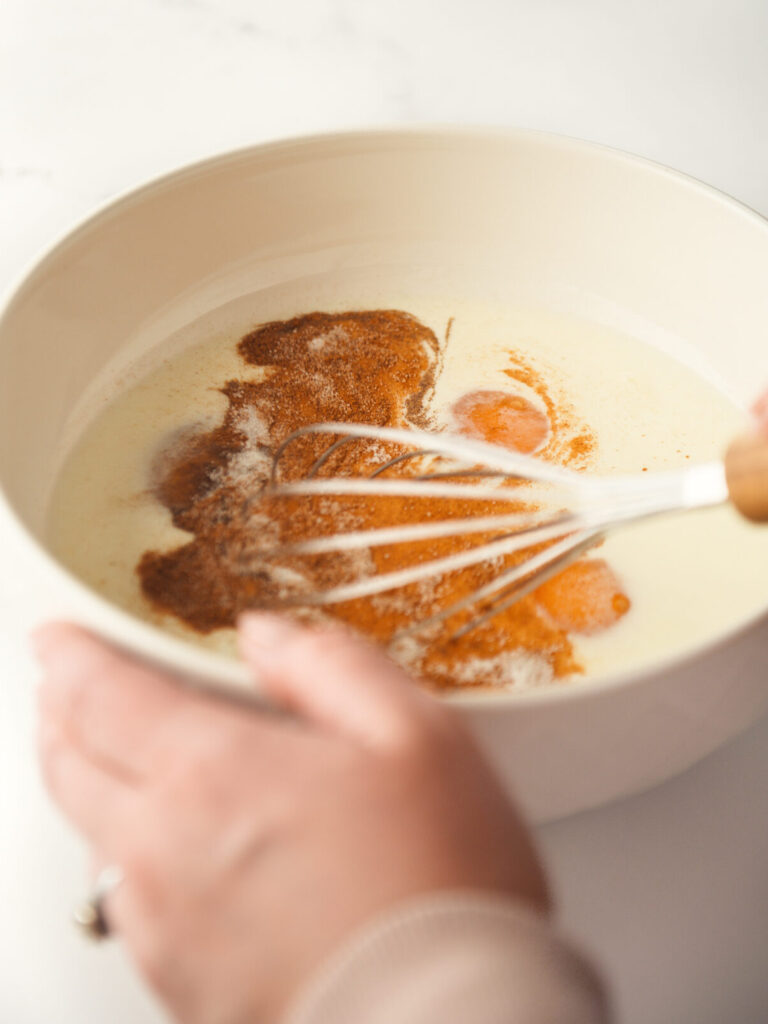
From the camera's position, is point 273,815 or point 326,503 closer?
point 273,815

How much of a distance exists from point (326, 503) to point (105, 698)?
0.22 meters

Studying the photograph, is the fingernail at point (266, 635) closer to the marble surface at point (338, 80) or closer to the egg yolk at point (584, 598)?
the egg yolk at point (584, 598)

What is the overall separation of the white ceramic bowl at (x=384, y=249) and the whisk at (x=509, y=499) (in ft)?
0.46

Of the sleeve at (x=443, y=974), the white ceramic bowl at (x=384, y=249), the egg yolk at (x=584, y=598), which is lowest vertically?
the sleeve at (x=443, y=974)

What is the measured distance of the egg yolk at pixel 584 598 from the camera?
497 millimetres

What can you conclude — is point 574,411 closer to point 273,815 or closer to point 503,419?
point 503,419

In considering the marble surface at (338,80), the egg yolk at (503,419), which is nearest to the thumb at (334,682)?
the egg yolk at (503,419)

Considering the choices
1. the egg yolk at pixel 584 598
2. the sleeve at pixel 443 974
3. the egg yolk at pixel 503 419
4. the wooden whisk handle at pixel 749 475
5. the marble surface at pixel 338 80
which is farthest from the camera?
the marble surface at pixel 338 80

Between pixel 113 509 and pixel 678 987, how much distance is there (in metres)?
0.35

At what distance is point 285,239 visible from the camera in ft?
2.26

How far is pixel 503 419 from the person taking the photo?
2.00 ft

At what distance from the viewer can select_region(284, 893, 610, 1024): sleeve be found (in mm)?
267

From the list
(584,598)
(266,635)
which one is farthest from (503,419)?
(266,635)

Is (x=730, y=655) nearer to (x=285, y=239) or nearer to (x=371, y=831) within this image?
(x=371, y=831)
